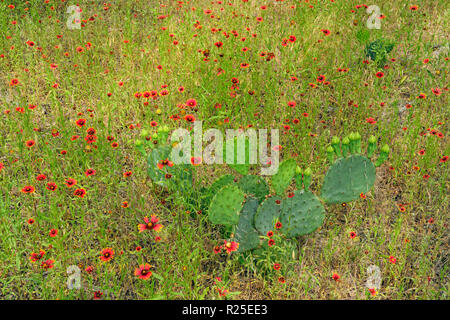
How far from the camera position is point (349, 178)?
7.52 feet

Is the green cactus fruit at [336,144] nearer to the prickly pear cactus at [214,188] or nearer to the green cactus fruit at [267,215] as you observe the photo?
the green cactus fruit at [267,215]

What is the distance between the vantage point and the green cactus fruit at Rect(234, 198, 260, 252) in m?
2.11

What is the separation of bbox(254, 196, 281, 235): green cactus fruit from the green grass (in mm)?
234

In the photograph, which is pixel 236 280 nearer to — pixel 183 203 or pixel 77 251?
pixel 183 203

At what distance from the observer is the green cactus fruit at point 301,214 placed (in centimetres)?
216

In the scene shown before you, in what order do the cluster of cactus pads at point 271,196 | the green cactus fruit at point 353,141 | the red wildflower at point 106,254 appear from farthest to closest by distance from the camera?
the green cactus fruit at point 353,141
the cluster of cactus pads at point 271,196
the red wildflower at point 106,254

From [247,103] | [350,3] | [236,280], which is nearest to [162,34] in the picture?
[247,103]

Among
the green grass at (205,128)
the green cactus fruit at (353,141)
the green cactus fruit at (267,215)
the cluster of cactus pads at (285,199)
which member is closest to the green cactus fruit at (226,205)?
the cluster of cactus pads at (285,199)

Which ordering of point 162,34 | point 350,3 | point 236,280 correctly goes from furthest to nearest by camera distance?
1. point 350,3
2. point 162,34
3. point 236,280

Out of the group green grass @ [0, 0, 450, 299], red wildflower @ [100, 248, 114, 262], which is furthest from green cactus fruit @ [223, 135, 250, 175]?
red wildflower @ [100, 248, 114, 262]

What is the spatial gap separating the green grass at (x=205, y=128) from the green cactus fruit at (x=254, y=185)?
1.18 ft

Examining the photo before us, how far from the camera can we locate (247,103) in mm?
3273

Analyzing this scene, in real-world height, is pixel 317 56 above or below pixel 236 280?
above
